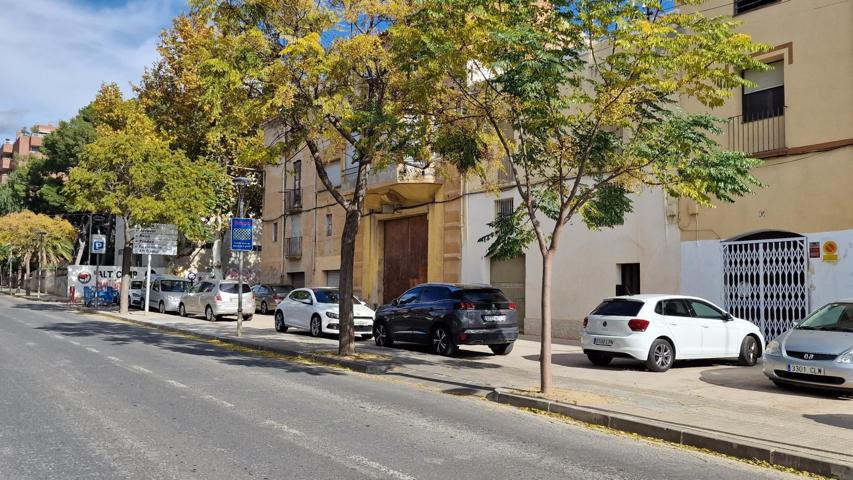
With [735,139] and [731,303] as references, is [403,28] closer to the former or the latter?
[735,139]

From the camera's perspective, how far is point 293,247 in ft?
114

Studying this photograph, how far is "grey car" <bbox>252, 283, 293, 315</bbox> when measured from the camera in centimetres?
3111

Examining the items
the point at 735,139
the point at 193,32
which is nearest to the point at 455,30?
the point at 735,139

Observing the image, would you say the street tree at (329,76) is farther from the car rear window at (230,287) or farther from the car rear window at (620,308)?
the car rear window at (230,287)

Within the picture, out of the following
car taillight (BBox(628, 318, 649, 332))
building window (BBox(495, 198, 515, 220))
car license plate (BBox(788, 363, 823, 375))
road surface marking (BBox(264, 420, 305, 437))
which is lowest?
road surface marking (BBox(264, 420, 305, 437))

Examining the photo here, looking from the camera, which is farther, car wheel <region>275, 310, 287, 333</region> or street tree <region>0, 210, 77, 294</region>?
street tree <region>0, 210, 77, 294</region>

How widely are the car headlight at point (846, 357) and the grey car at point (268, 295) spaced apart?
24617mm

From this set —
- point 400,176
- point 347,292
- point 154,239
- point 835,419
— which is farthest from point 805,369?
point 154,239

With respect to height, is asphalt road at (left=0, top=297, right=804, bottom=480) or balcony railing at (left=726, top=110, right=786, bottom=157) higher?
balcony railing at (left=726, top=110, right=786, bottom=157)

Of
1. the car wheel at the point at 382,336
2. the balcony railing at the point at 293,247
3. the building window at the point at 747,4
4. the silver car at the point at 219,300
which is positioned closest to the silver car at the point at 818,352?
the building window at the point at 747,4

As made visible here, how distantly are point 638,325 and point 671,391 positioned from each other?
2.20 m

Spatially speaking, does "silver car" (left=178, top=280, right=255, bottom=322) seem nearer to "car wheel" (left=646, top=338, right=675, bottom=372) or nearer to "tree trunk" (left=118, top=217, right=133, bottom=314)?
"tree trunk" (left=118, top=217, right=133, bottom=314)

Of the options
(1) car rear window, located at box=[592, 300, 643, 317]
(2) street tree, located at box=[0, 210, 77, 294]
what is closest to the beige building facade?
(1) car rear window, located at box=[592, 300, 643, 317]

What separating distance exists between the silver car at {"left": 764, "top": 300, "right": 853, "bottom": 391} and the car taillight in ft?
7.46
